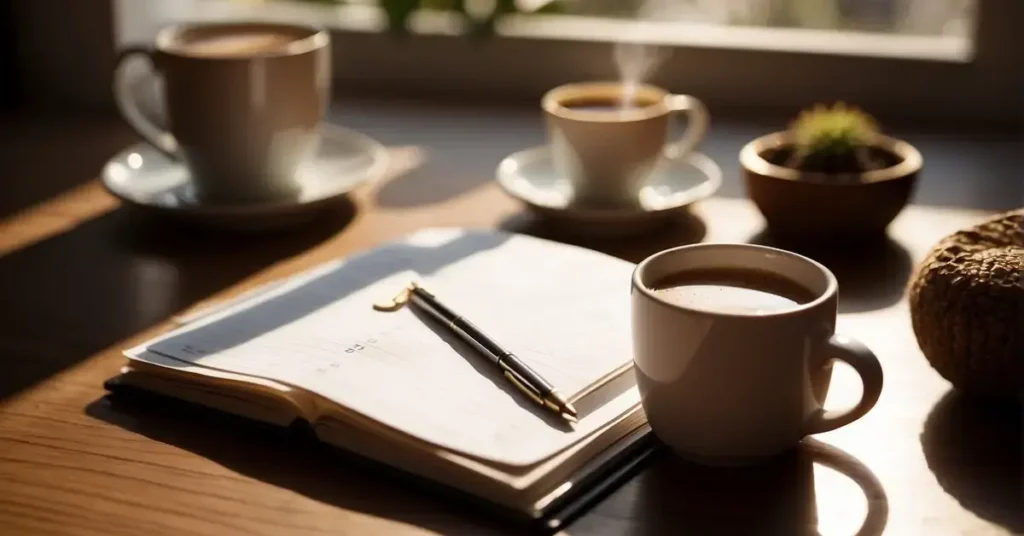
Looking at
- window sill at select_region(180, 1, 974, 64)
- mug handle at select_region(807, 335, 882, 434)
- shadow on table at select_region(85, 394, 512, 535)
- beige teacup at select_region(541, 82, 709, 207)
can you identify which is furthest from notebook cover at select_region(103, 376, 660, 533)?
window sill at select_region(180, 1, 974, 64)

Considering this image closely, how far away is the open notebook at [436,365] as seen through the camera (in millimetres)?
566

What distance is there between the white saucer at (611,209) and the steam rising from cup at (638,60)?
200 mm

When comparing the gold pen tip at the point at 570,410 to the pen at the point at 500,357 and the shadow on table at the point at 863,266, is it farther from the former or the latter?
the shadow on table at the point at 863,266

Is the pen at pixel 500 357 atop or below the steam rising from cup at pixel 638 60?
below

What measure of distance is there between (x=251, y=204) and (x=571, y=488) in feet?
1.57

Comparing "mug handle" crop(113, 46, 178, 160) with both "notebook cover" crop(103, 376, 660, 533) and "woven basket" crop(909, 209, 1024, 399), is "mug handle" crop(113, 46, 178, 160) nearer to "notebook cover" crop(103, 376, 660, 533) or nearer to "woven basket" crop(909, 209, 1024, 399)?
"notebook cover" crop(103, 376, 660, 533)

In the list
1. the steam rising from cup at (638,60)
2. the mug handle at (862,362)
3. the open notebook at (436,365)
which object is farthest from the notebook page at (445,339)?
the steam rising from cup at (638,60)

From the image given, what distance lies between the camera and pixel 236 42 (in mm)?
987

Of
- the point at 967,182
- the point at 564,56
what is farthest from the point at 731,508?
the point at 564,56

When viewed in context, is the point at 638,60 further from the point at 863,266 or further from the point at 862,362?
the point at 862,362

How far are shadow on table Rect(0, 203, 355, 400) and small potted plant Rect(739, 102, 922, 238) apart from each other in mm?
351

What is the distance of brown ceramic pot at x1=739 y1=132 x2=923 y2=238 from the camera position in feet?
2.80

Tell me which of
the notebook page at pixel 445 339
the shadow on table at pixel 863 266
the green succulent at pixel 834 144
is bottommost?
the shadow on table at pixel 863 266

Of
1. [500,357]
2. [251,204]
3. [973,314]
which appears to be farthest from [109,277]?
[973,314]
